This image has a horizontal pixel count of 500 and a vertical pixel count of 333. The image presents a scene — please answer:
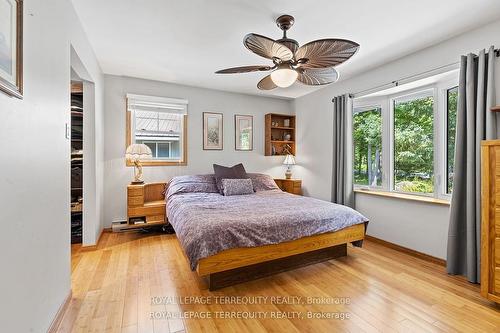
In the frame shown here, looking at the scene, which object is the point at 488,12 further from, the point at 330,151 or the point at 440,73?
the point at 330,151

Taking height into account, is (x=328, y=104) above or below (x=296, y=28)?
below

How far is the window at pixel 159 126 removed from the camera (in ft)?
12.4

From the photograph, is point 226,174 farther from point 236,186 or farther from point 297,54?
point 297,54

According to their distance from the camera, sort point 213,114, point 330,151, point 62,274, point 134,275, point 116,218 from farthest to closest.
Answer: point 213,114
point 330,151
point 116,218
point 134,275
point 62,274

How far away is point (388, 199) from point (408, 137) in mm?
865

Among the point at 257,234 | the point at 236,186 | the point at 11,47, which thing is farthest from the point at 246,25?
the point at 236,186

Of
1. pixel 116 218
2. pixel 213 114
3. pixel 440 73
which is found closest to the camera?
pixel 440 73

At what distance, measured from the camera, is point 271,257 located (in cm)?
218

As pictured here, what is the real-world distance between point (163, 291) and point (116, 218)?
2.15 meters

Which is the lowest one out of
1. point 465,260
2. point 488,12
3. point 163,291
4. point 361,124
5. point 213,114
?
point 163,291

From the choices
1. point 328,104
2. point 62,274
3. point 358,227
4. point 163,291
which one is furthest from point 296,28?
point 62,274

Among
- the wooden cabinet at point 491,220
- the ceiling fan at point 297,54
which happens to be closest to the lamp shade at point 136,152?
the ceiling fan at point 297,54

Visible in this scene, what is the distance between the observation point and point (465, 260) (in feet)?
7.61

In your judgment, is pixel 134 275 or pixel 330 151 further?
pixel 330 151
